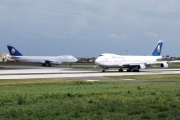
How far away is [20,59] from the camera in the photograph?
12369 centimetres

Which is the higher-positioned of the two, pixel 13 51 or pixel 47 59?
pixel 13 51

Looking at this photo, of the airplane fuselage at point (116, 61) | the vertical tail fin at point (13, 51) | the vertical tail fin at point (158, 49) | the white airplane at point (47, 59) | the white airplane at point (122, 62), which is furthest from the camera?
the vertical tail fin at point (13, 51)

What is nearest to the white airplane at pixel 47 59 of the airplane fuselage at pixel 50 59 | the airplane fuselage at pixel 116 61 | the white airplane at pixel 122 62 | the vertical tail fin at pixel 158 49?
the airplane fuselage at pixel 50 59

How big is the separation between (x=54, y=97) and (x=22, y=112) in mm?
5320

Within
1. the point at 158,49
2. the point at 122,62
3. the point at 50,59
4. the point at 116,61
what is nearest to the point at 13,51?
the point at 50,59

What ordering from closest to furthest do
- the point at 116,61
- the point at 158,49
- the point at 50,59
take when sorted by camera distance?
the point at 116,61 < the point at 158,49 < the point at 50,59

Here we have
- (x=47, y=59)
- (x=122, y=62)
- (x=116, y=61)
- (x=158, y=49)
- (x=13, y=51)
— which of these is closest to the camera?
(x=116, y=61)

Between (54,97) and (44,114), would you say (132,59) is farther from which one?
(44,114)

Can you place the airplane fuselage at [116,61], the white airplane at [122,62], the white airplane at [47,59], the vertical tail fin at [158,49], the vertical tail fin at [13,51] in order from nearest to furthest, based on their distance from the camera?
the airplane fuselage at [116,61]
the white airplane at [122,62]
the vertical tail fin at [158,49]
the white airplane at [47,59]
the vertical tail fin at [13,51]

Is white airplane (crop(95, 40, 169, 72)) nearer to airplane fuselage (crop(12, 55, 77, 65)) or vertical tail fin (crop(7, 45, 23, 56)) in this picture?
airplane fuselage (crop(12, 55, 77, 65))

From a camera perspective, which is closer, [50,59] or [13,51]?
[50,59]

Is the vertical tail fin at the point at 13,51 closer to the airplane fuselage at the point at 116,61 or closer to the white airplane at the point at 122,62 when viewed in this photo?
the white airplane at the point at 122,62

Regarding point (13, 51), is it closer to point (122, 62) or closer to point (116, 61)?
point (122, 62)

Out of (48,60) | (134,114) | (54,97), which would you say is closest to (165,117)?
(134,114)
